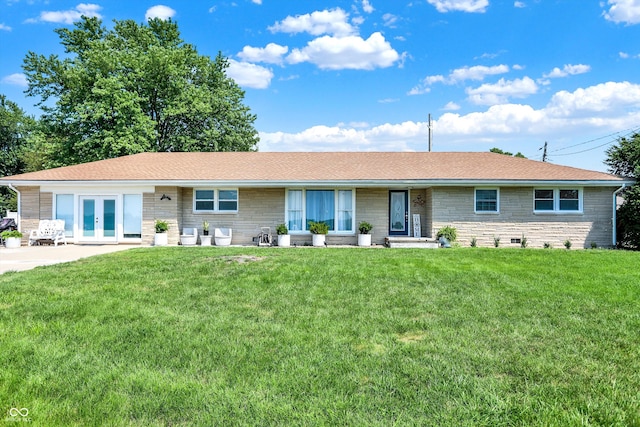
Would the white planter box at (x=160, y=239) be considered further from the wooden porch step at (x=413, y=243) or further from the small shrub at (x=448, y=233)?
the small shrub at (x=448, y=233)

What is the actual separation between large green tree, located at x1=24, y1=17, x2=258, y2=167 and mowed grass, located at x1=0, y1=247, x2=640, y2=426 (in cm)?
2078

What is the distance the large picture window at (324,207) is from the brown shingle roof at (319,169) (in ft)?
2.72

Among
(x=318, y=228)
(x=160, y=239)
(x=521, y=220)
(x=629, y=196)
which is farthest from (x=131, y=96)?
(x=629, y=196)

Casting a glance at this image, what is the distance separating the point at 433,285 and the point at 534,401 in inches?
169

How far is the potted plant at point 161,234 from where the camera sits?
1573cm

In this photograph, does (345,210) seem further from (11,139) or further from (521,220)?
(11,139)

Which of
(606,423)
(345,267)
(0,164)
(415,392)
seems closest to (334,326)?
(415,392)

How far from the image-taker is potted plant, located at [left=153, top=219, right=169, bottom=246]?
15.7m

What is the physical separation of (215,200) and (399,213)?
25.8ft

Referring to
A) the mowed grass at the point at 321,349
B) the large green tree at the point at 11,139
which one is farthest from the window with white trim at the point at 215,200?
the large green tree at the point at 11,139

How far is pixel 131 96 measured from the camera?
2550cm

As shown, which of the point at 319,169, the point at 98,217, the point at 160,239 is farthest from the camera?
the point at 319,169

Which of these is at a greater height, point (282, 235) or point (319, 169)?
point (319, 169)

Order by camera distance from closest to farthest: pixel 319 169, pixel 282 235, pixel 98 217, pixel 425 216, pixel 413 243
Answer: pixel 413 243
pixel 282 235
pixel 98 217
pixel 425 216
pixel 319 169
